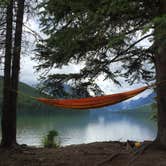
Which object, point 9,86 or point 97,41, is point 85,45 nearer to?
point 97,41

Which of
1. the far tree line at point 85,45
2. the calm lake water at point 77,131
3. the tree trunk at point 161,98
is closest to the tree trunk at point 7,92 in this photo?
the far tree line at point 85,45

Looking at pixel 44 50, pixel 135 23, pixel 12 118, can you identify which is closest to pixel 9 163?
pixel 12 118

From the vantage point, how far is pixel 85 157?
6258mm

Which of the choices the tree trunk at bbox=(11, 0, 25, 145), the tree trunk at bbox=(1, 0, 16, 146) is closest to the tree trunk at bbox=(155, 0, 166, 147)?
the tree trunk at bbox=(11, 0, 25, 145)

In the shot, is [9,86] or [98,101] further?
[9,86]

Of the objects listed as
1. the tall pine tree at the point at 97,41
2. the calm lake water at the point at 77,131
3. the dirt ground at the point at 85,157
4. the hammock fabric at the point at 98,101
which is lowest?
the calm lake water at the point at 77,131

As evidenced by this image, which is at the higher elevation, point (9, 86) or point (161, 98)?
point (9, 86)

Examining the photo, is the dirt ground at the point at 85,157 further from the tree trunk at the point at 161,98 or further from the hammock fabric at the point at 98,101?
the hammock fabric at the point at 98,101

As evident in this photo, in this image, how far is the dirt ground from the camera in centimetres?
573

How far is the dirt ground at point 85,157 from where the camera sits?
573cm

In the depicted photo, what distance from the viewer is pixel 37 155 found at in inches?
264

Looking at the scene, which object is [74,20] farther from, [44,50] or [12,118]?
[12,118]

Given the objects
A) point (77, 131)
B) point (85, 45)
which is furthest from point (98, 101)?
point (77, 131)

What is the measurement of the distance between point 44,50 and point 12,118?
160 cm
